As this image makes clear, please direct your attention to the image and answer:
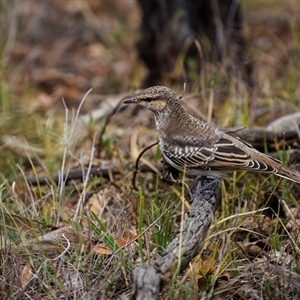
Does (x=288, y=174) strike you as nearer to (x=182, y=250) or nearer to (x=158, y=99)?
(x=158, y=99)

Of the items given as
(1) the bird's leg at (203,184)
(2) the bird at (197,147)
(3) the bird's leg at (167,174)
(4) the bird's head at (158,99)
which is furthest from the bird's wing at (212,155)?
(3) the bird's leg at (167,174)

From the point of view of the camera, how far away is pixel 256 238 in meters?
4.61

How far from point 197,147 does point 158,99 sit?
0.45 m

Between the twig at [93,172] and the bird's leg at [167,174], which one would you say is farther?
the twig at [93,172]

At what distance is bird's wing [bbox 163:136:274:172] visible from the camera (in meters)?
4.27

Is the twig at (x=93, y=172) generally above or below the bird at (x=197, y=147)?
below

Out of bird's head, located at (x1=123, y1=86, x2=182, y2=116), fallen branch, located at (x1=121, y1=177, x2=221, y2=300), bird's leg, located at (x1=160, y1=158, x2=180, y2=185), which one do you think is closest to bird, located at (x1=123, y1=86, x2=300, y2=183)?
bird's head, located at (x1=123, y1=86, x2=182, y2=116)

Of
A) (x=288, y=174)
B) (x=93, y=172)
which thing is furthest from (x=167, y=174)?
(x=288, y=174)

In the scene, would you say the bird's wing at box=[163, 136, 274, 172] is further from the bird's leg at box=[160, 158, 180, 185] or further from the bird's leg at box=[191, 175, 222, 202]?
the bird's leg at box=[160, 158, 180, 185]

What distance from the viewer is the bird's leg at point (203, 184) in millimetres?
4195

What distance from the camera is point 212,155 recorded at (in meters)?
4.36

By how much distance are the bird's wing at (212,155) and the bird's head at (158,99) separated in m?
0.26

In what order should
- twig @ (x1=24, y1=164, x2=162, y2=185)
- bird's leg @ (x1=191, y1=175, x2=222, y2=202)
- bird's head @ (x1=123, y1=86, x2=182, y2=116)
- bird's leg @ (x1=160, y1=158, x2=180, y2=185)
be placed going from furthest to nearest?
1. twig @ (x1=24, y1=164, x2=162, y2=185)
2. bird's leg @ (x1=160, y1=158, x2=180, y2=185)
3. bird's head @ (x1=123, y1=86, x2=182, y2=116)
4. bird's leg @ (x1=191, y1=175, x2=222, y2=202)

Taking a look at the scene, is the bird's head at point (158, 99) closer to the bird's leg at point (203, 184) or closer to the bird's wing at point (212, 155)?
the bird's wing at point (212, 155)
